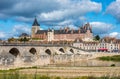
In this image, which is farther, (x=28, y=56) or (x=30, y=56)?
(x=30, y=56)

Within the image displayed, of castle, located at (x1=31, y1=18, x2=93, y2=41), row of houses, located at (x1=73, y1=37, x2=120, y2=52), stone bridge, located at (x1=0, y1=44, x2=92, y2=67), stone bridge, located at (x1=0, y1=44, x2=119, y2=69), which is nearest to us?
stone bridge, located at (x1=0, y1=44, x2=119, y2=69)

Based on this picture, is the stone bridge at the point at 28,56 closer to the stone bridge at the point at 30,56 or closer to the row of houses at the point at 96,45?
the stone bridge at the point at 30,56

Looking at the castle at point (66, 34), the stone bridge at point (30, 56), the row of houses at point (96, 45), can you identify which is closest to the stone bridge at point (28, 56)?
the stone bridge at point (30, 56)

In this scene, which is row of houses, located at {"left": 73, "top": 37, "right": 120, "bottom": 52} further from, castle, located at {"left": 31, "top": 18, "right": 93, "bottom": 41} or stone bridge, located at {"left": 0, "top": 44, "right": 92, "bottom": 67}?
stone bridge, located at {"left": 0, "top": 44, "right": 92, "bottom": 67}

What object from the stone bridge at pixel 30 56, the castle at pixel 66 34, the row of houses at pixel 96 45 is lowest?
the stone bridge at pixel 30 56

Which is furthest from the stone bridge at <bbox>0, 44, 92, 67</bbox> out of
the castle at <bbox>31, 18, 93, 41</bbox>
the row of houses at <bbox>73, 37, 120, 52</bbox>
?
the castle at <bbox>31, 18, 93, 41</bbox>

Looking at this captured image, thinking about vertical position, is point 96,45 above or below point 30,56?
above

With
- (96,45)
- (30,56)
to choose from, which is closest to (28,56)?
(30,56)

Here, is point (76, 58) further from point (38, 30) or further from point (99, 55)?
point (38, 30)

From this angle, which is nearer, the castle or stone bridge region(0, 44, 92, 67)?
stone bridge region(0, 44, 92, 67)

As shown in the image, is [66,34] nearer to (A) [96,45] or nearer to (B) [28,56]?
(A) [96,45]

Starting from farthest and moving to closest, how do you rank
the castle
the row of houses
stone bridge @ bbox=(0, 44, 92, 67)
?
the castle, the row of houses, stone bridge @ bbox=(0, 44, 92, 67)

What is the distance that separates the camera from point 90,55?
8050cm

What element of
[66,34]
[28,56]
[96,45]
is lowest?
[28,56]
